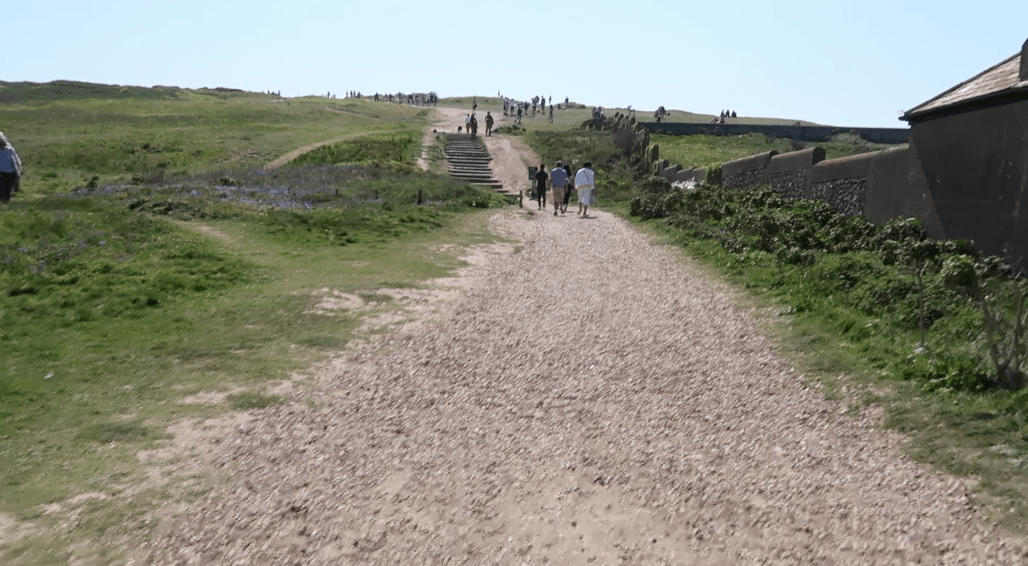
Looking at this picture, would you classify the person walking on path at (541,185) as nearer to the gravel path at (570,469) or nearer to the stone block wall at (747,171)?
the stone block wall at (747,171)

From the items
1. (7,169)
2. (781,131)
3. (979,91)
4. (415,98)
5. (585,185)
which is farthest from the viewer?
(415,98)

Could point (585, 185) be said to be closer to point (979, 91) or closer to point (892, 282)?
point (979, 91)

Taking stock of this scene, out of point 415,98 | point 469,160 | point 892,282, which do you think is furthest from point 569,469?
point 415,98

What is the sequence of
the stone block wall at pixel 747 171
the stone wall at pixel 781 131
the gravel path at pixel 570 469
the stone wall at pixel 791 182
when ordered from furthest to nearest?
1. the stone wall at pixel 781 131
2. the stone block wall at pixel 747 171
3. the stone wall at pixel 791 182
4. the gravel path at pixel 570 469

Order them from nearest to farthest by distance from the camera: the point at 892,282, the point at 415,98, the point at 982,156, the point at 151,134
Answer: the point at 892,282 < the point at 982,156 < the point at 151,134 < the point at 415,98

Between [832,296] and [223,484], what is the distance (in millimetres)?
7826

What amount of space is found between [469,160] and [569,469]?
3367 centimetres

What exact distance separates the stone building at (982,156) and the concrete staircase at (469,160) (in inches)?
840

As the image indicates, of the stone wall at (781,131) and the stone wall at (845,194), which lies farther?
the stone wall at (781,131)

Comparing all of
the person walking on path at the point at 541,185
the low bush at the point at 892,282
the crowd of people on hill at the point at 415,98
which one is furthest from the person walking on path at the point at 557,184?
the crowd of people on hill at the point at 415,98

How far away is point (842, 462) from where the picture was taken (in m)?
5.62

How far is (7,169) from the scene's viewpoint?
18.8 meters

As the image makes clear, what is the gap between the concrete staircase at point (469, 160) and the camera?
33.4 metres

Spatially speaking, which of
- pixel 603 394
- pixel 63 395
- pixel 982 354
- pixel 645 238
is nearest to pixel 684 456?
pixel 603 394
